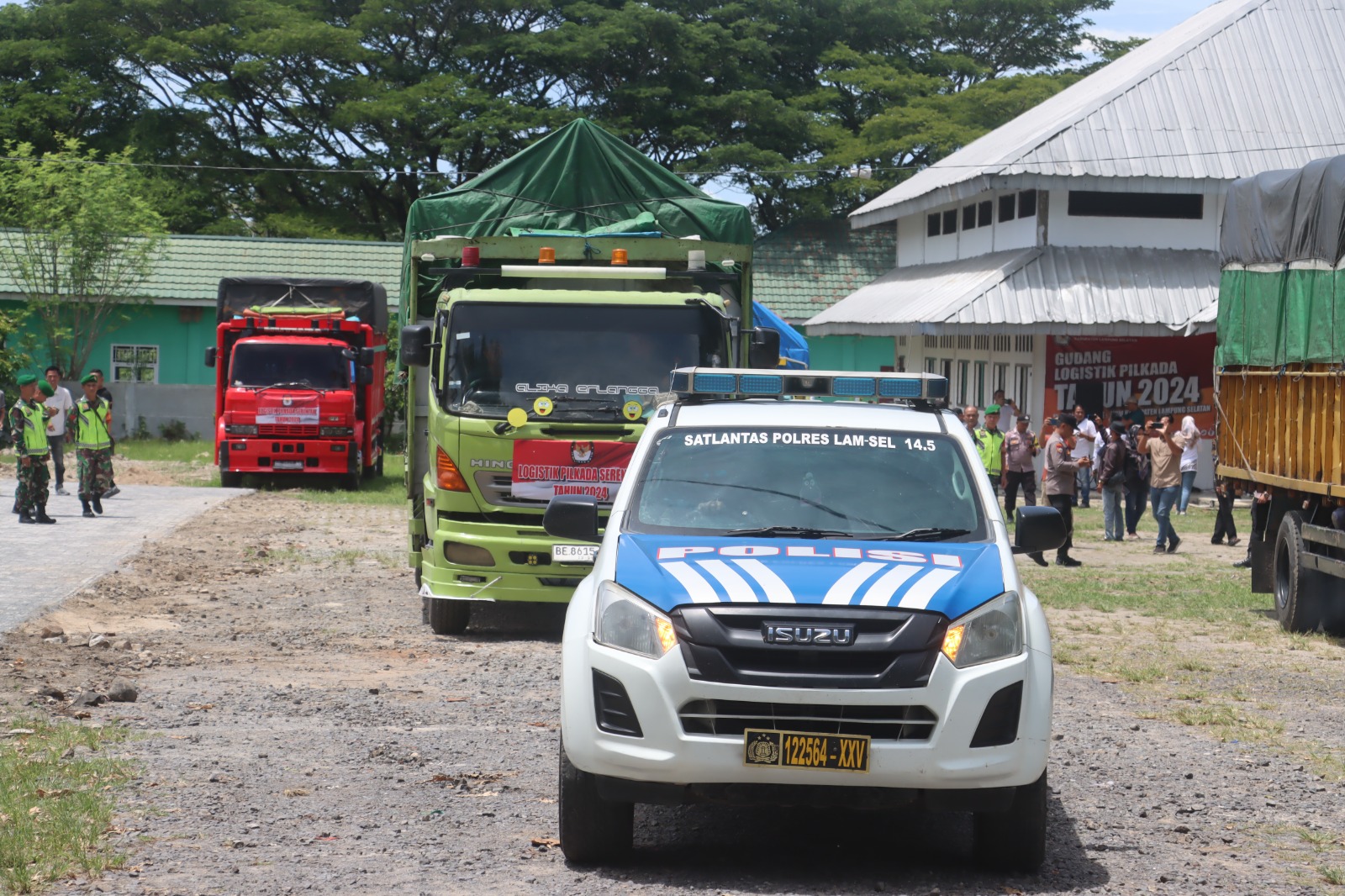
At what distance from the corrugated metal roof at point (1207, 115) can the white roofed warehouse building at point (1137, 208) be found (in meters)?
0.03

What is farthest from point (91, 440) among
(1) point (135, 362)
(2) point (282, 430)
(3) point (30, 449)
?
(1) point (135, 362)

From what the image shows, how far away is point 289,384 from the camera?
26.1 m

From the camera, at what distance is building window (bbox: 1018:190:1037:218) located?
1162 inches

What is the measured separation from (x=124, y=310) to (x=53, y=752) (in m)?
33.7

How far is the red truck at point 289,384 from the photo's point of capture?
25.7m

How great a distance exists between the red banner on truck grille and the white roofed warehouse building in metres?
16.5

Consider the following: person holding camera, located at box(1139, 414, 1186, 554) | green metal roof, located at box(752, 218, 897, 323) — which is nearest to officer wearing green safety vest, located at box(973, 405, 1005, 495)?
person holding camera, located at box(1139, 414, 1186, 554)

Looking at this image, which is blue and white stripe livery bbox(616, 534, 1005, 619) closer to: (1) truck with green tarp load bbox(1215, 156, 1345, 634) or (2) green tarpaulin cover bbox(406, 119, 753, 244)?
(1) truck with green tarp load bbox(1215, 156, 1345, 634)

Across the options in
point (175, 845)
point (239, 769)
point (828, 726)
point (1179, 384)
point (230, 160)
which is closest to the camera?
point (828, 726)

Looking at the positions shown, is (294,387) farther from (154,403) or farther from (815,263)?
(815,263)

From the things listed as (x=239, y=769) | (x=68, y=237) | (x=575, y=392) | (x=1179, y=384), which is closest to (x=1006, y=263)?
(x=1179, y=384)

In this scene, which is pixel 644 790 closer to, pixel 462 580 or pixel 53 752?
pixel 53 752

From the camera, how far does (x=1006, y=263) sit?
2919 centimetres

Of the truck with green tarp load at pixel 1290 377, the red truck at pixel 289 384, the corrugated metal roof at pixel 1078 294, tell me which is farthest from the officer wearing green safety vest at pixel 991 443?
the red truck at pixel 289 384
